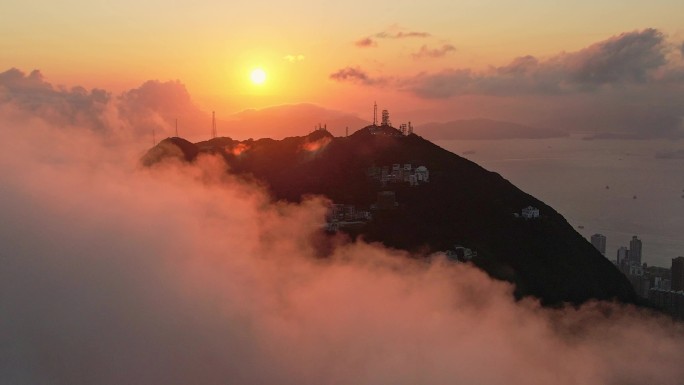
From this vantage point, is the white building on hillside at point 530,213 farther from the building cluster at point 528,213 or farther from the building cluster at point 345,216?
the building cluster at point 345,216

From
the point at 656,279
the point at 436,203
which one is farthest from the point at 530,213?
the point at 656,279

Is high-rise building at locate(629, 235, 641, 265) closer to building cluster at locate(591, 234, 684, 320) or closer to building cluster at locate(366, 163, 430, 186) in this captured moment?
building cluster at locate(591, 234, 684, 320)

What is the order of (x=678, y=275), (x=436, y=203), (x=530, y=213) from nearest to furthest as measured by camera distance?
(x=436, y=203), (x=530, y=213), (x=678, y=275)

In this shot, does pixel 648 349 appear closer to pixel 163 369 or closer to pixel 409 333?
pixel 409 333

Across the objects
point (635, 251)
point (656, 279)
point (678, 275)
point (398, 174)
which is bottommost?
point (656, 279)

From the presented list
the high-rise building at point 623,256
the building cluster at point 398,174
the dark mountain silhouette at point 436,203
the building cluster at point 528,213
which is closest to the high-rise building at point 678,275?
the high-rise building at point 623,256

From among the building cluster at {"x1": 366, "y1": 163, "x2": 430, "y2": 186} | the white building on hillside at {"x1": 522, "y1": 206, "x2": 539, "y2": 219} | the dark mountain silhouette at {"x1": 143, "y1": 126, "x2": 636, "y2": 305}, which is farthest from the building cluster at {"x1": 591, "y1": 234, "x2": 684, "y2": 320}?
the building cluster at {"x1": 366, "y1": 163, "x2": 430, "y2": 186}

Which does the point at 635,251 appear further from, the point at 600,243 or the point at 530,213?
the point at 530,213
